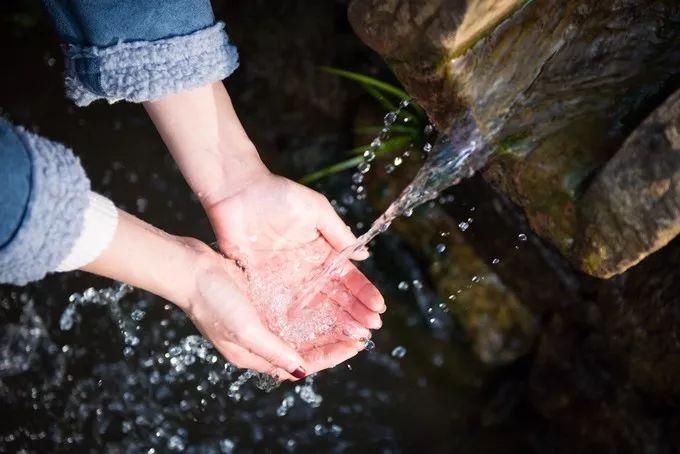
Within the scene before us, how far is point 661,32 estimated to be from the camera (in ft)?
6.72

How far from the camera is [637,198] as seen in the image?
5.67 feet

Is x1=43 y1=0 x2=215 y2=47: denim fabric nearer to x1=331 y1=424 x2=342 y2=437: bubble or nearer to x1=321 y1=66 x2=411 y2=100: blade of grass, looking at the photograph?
x1=321 y1=66 x2=411 y2=100: blade of grass

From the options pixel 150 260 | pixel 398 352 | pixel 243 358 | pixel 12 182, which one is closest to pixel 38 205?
pixel 12 182

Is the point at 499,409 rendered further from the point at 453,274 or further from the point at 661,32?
the point at 661,32

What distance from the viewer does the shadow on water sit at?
2568 mm

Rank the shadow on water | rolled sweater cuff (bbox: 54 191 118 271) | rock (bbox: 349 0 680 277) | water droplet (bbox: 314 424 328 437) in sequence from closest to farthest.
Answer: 1. rolled sweater cuff (bbox: 54 191 118 271)
2. rock (bbox: 349 0 680 277)
3. the shadow on water
4. water droplet (bbox: 314 424 328 437)

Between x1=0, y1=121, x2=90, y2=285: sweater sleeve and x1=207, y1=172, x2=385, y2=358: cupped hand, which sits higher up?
x1=0, y1=121, x2=90, y2=285: sweater sleeve

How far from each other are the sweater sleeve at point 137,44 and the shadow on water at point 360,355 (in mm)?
1245

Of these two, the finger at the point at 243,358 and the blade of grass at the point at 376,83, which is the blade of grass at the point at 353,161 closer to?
the blade of grass at the point at 376,83

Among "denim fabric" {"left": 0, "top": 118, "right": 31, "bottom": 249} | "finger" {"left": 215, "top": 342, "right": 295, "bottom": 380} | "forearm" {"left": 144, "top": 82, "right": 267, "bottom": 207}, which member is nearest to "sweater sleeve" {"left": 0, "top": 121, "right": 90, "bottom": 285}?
"denim fabric" {"left": 0, "top": 118, "right": 31, "bottom": 249}

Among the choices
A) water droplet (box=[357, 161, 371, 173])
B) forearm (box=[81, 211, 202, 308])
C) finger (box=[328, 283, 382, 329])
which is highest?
forearm (box=[81, 211, 202, 308])

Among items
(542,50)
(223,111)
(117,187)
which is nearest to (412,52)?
(542,50)

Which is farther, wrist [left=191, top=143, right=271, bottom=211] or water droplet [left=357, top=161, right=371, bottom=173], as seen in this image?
water droplet [left=357, top=161, right=371, bottom=173]

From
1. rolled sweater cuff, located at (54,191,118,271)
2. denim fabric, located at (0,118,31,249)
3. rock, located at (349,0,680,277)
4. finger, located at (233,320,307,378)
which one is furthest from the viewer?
rock, located at (349,0,680,277)
